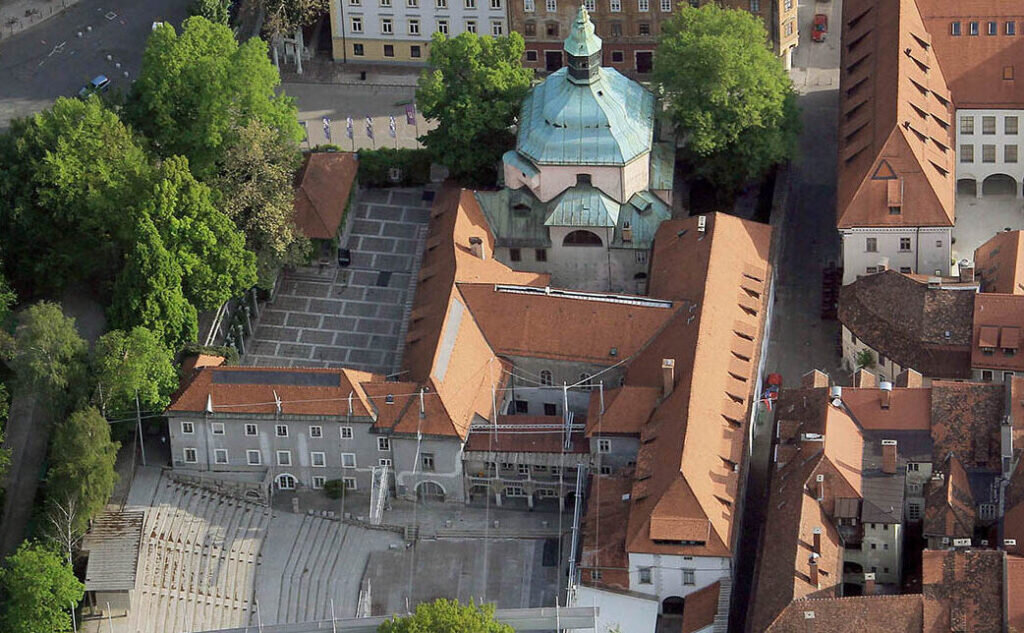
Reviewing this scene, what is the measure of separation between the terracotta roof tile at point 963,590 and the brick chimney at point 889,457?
9.36m

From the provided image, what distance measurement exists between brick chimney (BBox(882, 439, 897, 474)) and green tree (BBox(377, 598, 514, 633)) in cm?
2772

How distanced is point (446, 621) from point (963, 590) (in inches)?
1282

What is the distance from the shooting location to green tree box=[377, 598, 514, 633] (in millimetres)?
189750

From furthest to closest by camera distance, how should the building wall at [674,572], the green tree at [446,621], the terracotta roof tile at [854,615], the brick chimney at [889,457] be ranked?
1. the brick chimney at [889,457]
2. the building wall at [674,572]
3. the green tree at [446,621]
4. the terracotta roof tile at [854,615]

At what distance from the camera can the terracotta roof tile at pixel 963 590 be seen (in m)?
187

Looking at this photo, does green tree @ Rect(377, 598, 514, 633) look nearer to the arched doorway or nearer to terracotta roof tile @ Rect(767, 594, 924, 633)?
the arched doorway

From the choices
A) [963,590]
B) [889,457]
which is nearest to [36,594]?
[889,457]

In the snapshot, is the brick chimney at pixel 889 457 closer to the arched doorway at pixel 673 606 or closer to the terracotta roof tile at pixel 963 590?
the terracotta roof tile at pixel 963 590

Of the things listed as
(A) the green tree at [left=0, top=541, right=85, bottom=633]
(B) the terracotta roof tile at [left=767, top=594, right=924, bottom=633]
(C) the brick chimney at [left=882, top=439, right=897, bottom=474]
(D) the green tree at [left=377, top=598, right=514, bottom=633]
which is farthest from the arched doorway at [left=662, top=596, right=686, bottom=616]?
(A) the green tree at [left=0, top=541, right=85, bottom=633]

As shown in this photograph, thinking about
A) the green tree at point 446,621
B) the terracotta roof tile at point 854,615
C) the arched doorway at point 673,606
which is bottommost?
the green tree at point 446,621

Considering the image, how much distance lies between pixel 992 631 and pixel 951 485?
14561 mm

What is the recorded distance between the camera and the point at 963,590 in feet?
620

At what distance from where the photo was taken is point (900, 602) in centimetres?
18838

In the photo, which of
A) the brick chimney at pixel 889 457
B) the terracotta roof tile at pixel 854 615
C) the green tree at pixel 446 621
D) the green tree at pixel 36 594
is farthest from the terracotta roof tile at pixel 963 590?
the green tree at pixel 36 594
